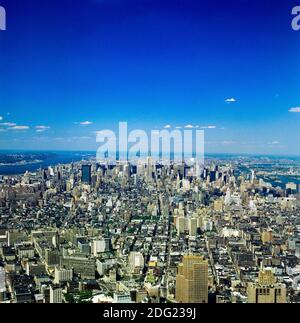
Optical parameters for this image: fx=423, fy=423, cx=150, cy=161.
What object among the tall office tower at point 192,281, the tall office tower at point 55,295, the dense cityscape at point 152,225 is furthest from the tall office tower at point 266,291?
the tall office tower at point 55,295

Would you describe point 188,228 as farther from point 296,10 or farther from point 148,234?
point 296,10

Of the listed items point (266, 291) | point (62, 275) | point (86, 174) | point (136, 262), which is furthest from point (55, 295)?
point (266, 291)

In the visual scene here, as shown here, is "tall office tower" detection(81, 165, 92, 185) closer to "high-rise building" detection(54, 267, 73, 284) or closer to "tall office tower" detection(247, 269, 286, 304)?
"high-rise building" detection(54, 267, 73, 284)

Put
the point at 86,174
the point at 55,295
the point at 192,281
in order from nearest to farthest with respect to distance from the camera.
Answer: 1. the point at 55,295
2. the point at 192,281
3. the point at 86,174

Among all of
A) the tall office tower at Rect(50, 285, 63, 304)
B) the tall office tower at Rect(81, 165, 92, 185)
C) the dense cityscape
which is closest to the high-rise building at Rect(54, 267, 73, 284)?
the dense cityscape

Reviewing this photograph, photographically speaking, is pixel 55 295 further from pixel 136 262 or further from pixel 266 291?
pixel 266 291
